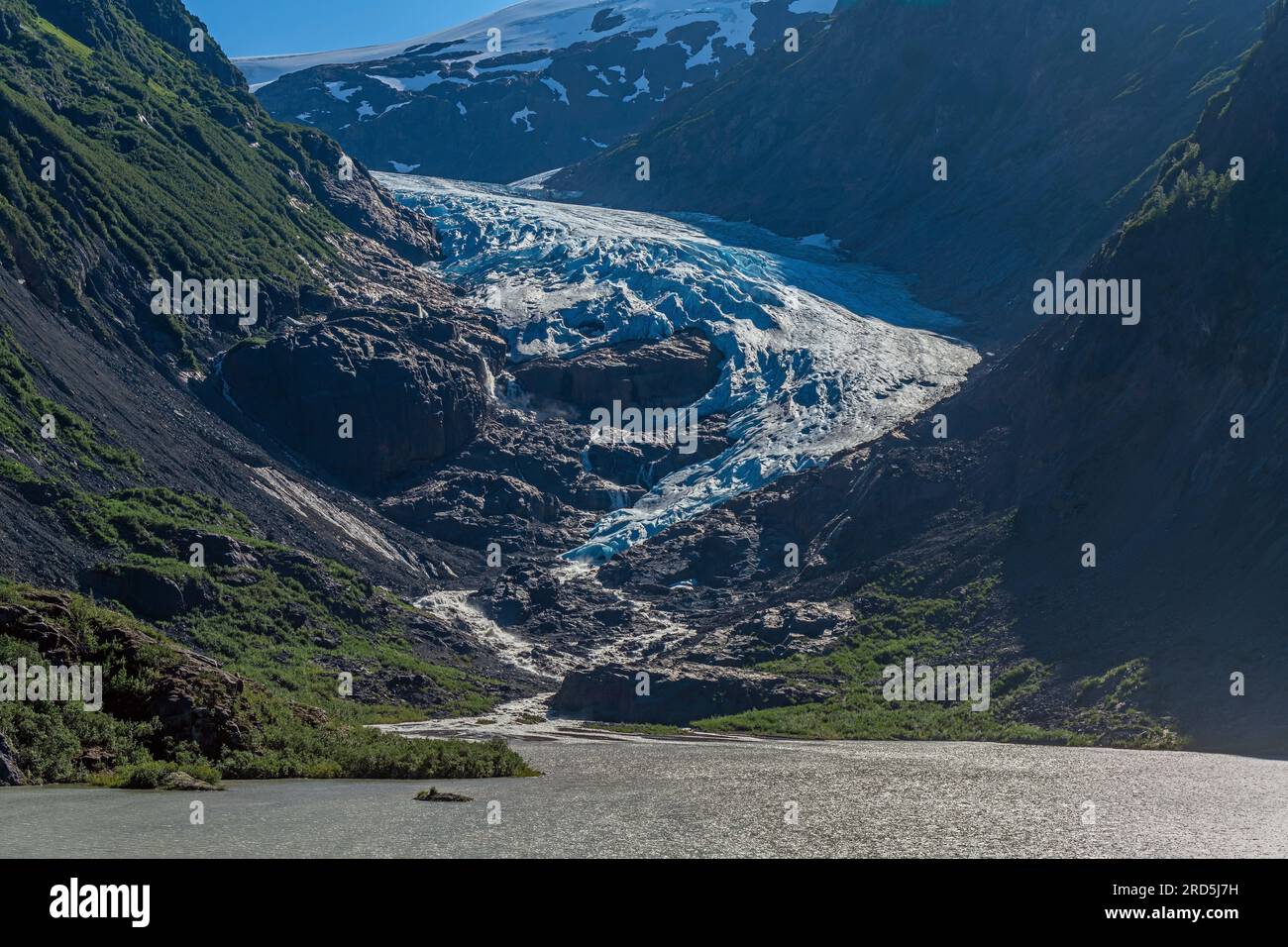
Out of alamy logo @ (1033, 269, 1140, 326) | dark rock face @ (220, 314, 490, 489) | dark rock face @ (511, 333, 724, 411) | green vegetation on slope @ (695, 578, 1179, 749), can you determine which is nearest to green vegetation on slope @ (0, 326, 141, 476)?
dark rock face @ (220, 314, 490, 489)

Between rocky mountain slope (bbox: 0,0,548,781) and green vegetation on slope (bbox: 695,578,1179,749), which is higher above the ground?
rocky mountain slope (bbox: 0,0,548,781)

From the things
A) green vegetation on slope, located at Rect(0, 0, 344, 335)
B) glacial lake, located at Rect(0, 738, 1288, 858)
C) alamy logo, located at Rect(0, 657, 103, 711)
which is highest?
green vegetation on slope, located at Rect(0, 0, 344, 335)

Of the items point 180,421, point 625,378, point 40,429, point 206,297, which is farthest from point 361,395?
point 40,429

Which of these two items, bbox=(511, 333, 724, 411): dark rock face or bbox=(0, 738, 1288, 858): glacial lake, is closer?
bbox=(0, 738, 1288, 858): glacial lake

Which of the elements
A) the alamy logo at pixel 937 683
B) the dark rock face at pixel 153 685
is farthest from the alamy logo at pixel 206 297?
the dark rock face at pixel 153 685

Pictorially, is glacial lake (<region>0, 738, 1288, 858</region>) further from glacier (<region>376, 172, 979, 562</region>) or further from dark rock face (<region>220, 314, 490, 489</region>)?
dark rock face (<region>220, 314, 490, 489</region>)

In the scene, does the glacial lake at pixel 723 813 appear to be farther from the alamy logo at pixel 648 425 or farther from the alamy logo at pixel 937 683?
the alamy logo at pixel 648 425
